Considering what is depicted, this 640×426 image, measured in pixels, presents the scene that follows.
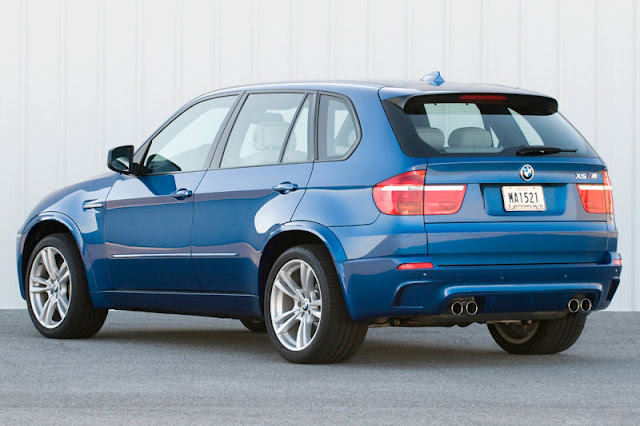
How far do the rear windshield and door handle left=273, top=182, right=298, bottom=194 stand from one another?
70 cm

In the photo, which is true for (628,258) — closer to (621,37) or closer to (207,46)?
(621,37)

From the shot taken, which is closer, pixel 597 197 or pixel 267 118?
pixel 597 197

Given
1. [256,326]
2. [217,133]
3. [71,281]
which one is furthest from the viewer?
[256,326]

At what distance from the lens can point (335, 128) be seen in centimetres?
834

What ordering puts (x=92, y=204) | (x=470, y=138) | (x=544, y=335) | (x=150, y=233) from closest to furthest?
1. (x=470, y=138)
2. (x=544, y=335)
3. (x=150, y=233)
4. (x=92, y=204)

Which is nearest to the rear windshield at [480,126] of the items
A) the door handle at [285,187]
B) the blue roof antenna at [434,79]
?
the blue roof antenna at [434,79]

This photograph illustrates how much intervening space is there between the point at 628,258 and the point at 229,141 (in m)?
5.78

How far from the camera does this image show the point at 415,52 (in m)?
13.9

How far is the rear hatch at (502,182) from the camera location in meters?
7.69

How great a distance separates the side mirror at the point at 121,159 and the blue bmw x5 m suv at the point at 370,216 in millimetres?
128

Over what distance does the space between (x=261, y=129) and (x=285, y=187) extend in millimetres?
659

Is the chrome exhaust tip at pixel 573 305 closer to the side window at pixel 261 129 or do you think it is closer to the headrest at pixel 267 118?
the side window at pixel 261 129

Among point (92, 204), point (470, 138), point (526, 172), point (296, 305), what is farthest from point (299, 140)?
point (92, 204)

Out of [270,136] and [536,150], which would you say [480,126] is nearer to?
[536,150]
